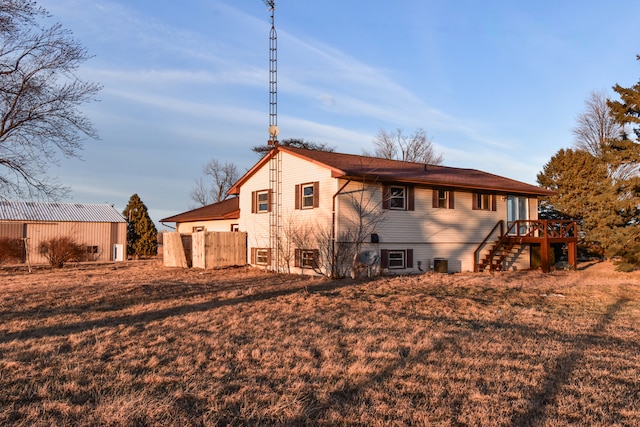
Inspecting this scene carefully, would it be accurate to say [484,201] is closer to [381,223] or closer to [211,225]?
[381,223]

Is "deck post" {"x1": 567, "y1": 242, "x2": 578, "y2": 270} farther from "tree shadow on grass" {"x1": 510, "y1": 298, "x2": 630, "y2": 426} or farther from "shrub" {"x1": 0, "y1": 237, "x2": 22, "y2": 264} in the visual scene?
"shrub" {"x1": 0, "y1": 237, "x2": 22, "y2": 264}

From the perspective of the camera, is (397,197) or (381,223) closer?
(381,223)

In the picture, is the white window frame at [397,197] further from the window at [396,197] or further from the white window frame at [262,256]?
the white window frame at [262,256]

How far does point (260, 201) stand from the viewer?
22594 millimetres

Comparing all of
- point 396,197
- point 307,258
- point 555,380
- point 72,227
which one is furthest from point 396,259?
point 72,227

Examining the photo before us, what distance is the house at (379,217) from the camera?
18156mm

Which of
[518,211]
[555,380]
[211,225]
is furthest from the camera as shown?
[211,225]

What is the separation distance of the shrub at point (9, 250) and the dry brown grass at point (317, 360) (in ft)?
58.6

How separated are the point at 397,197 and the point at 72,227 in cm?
2568

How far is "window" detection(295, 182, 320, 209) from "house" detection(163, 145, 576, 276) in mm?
39

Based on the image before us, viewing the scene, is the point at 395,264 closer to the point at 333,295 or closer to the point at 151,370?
the point at 333,295

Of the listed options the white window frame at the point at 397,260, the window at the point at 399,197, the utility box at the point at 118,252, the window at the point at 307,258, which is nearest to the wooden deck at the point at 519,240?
the white window frame at the point at 397,260

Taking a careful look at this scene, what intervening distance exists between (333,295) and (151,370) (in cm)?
742

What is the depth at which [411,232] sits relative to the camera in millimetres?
19609
